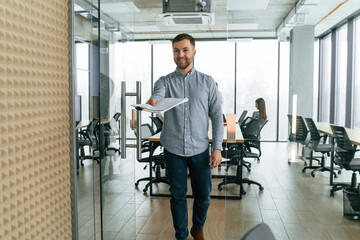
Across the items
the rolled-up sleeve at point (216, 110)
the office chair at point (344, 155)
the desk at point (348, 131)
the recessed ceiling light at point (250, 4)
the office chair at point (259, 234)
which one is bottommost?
the office chair at point (344, 155)

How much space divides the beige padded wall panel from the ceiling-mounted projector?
1.33m

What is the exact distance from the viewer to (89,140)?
2123 millimetres

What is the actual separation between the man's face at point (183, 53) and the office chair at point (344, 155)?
1.77m

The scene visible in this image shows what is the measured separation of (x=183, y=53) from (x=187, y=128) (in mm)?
546

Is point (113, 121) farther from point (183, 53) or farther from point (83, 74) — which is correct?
point (183, 53)

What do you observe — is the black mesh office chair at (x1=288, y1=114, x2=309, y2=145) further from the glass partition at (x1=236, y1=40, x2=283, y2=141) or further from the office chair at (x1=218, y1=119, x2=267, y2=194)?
the office chair at (x1=218, y1=119, x2=267, y2=194)

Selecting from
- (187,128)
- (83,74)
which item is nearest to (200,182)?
(187,128)

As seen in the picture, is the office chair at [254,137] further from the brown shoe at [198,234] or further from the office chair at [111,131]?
the office chair at [111,131]

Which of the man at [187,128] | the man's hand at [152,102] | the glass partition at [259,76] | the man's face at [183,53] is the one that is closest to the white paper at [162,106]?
the man's hand at [152,102]

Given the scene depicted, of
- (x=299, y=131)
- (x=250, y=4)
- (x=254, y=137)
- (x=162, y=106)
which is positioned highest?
(x=250, y=4)

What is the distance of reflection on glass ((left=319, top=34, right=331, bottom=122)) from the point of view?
3.32 meters

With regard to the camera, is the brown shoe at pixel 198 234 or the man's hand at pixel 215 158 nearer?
the man's hand at pixel 215 158

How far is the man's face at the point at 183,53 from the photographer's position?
2.53 m

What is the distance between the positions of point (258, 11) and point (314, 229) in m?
2.29
